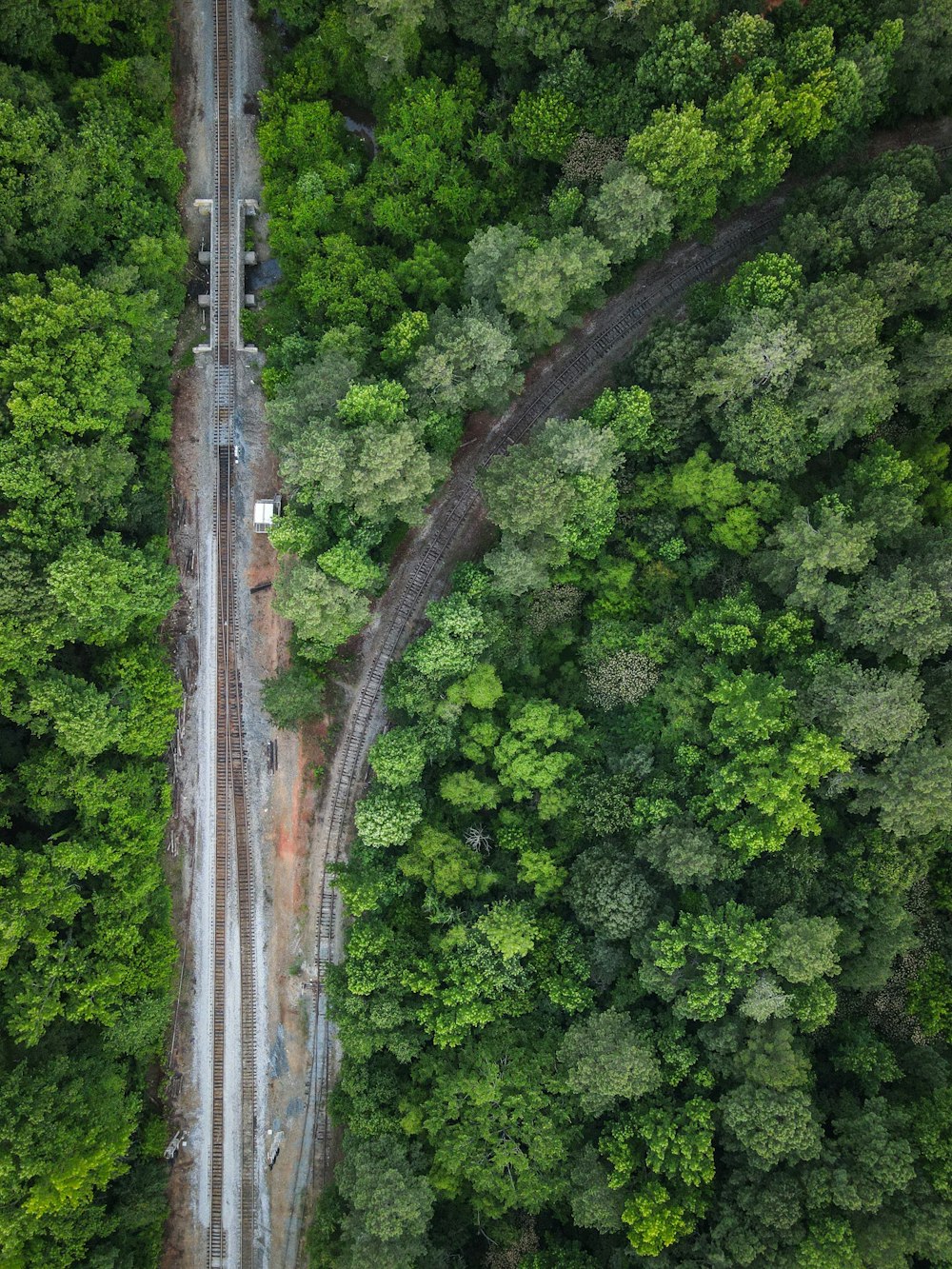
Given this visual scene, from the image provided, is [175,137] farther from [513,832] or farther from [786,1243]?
[786,1243]

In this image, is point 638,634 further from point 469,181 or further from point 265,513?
point 469,181

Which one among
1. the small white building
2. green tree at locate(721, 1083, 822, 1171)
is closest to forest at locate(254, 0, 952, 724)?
the small white building

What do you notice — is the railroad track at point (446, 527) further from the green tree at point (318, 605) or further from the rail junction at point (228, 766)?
the green tree at point (318, 605)

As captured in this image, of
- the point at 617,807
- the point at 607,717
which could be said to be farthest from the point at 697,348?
the point at 617,807

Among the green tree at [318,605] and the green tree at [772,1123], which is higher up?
the green tree at [318,605]

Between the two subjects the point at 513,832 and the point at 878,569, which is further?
the point at 513,832

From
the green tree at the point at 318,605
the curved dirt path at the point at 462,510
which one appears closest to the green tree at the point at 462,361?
the curved dirt path at the point at 462,510
